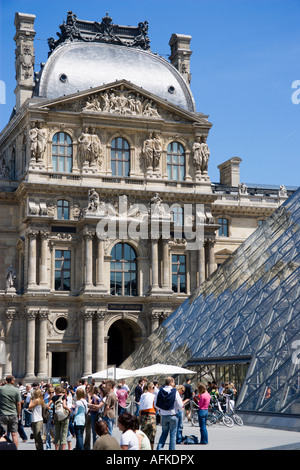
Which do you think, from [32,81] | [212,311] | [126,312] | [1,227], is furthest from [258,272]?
[32,81]

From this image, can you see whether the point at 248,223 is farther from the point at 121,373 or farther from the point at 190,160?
the point at 121,373

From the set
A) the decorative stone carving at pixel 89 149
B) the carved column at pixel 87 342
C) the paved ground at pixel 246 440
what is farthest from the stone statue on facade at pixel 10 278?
the paved ground at pixel 246 440

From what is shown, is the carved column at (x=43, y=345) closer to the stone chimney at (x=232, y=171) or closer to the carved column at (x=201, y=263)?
the carved column at (x=201, y=263)

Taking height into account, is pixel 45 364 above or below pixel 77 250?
below

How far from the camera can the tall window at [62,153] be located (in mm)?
50844

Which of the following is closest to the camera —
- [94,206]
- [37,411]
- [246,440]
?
[37,411]

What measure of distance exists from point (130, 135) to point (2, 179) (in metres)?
8.93

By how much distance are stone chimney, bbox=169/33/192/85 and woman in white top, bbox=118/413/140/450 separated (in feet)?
164

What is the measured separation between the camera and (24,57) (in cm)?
5428

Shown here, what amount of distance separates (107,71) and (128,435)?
4532cm

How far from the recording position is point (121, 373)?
30.0m

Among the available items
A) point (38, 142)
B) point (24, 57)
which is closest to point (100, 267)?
point (38, 142)

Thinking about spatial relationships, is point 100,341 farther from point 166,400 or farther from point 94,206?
point 166,400

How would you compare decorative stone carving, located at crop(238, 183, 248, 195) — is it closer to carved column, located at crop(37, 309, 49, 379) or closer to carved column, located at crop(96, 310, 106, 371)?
carved column, located at crop(96, 310, 106, 371)
